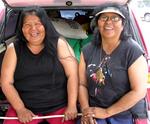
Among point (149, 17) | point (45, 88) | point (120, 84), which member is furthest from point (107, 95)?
point (149, 17)

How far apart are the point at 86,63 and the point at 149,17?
2578 mm

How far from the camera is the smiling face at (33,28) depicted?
9.14 ft

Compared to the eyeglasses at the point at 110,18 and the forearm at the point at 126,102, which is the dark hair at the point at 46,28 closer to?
the eyeglasses at the point at 110,18

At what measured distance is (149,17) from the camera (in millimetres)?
5090

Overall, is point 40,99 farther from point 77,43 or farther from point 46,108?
point 77,43

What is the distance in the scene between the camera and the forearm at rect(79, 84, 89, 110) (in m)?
2.71

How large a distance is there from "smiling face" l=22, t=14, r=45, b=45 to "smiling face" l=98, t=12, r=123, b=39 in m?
0.46

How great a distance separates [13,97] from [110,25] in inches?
34.5

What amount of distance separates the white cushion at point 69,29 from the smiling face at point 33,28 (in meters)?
0.79

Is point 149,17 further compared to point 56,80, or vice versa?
point 149,17

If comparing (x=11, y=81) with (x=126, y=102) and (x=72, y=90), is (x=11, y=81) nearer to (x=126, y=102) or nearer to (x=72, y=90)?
(x=72, y=90)

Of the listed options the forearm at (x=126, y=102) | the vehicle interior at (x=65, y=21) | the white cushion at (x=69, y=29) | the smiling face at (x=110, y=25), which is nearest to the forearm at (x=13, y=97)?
the vehicle interior at (x=65, y=21)

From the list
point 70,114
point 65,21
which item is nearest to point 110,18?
point 70,114

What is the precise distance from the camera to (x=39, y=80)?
2820 mm
